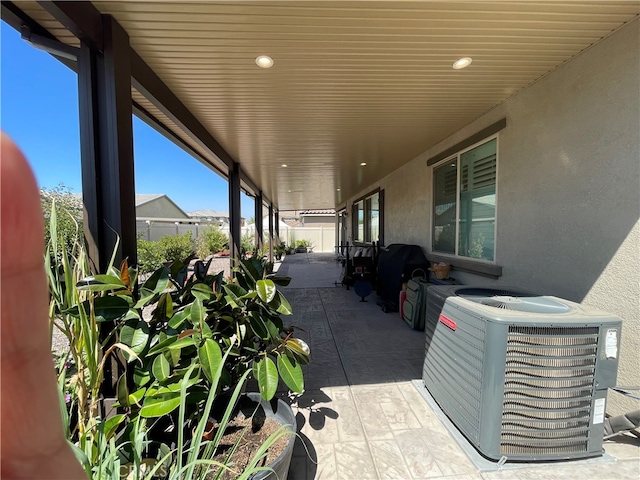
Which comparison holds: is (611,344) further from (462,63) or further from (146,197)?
(146,197)

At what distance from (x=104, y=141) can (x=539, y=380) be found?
122 inches

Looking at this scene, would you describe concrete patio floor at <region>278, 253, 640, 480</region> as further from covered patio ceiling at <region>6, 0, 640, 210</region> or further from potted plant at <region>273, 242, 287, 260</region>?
potted plant at <region>273, 242, 287, 260</region>

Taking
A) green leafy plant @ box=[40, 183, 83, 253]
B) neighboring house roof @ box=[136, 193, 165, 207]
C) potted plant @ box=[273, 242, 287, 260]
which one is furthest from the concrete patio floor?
neighboring house roof @ box=[136, 193, 165, 207]

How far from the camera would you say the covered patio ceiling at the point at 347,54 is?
169cm

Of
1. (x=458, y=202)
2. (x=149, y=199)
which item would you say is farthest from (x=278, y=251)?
(x=149, y=199)

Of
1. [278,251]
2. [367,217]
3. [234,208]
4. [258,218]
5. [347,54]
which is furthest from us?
[278,251]

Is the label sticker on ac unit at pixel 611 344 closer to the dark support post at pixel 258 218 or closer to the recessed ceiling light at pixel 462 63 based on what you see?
the recessed ceiling light at pixel 462 63

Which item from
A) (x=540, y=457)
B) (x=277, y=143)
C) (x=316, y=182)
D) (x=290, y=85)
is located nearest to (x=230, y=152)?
(x=277, y=143)

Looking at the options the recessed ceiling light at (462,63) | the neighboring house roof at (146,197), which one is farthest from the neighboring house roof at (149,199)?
the recessed ceiling light at (462,63)

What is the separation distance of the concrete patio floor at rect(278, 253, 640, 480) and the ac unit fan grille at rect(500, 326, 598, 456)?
0.15 meters

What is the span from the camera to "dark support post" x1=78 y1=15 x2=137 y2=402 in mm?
1704

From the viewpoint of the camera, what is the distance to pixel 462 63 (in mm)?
2229

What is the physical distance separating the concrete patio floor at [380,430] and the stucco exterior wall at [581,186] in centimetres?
95

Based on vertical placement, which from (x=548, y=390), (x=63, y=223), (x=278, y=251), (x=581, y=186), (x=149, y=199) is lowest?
(x=278, y=251)
